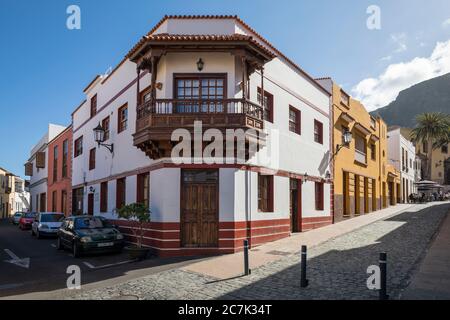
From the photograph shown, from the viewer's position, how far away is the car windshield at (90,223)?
1344 centimetres

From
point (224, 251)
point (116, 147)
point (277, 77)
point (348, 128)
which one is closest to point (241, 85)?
point (277, 77)

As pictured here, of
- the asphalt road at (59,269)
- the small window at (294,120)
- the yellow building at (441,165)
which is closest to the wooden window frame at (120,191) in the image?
the asphalt road at (59,269)

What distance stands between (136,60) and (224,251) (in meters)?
7.45

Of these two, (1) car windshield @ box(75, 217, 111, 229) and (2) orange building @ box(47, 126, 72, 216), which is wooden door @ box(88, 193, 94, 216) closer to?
(2) orange building @ box(47, 126, 72, 216)

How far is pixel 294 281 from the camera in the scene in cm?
814

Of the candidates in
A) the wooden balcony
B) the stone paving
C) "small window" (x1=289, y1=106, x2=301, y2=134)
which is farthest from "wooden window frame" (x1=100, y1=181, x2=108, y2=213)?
the stone paving

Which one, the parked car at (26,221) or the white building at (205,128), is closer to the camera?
the white building at (205,128)

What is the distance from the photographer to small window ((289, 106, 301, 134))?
54.6 feet

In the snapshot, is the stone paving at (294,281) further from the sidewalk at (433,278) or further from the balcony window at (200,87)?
the balcony window at (200,87)

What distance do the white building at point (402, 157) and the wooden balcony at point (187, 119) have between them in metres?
32.5

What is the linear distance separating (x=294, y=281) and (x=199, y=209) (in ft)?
15.9

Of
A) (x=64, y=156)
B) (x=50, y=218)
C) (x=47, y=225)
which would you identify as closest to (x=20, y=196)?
(x=64, y=156)

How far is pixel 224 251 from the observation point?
469 inches
